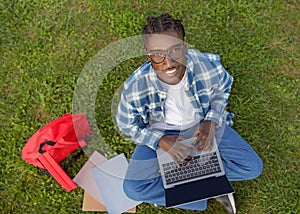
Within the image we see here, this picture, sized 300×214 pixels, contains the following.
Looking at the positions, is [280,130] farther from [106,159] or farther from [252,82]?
[106,159]

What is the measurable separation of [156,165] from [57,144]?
0.57m

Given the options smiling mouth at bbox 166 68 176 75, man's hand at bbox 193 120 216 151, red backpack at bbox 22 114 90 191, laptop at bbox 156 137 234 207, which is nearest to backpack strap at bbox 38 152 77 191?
red backpack at bbox 22 114 90 191

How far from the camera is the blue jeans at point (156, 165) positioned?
1.86 metres

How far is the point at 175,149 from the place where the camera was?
1.77 meters

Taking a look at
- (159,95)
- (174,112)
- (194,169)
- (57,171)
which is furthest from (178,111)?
(57,171)

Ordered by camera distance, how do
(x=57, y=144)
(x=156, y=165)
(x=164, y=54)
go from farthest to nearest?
(x=57, y=144) → (x=156, y=165) → (x=164, y=54)

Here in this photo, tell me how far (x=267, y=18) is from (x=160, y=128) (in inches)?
41.9

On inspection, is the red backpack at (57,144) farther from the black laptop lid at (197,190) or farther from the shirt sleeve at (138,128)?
the black laptop lid at (197,190)

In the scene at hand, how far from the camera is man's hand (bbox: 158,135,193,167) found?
1772 millimetres

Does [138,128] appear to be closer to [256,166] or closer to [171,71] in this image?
[171,71]

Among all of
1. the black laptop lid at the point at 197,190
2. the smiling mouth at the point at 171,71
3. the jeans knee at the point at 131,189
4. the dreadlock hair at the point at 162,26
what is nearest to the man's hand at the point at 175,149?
the black laptop lid at the point at 197,190

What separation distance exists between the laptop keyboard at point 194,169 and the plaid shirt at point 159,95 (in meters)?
0.13

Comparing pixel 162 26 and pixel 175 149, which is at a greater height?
pixel 162 26

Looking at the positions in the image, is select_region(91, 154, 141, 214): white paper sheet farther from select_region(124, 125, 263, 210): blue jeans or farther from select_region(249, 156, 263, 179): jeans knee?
select_region(249, 156, 263, 179): jeans knee
